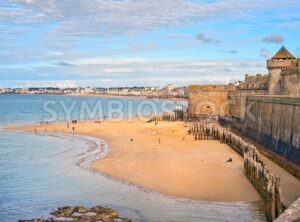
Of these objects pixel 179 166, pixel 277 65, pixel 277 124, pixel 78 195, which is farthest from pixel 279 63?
pixel 78 195

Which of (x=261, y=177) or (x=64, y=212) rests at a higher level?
(x=261, y=177)

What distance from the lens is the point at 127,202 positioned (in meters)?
21.6

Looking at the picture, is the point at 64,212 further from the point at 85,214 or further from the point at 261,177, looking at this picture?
the point at 261,177

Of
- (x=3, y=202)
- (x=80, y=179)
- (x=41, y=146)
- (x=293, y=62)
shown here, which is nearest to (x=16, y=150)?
(x=41, y=146)

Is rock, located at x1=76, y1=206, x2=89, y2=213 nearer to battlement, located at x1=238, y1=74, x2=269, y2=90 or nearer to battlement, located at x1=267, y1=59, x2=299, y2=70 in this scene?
battlement, located at x1=267, y1=59, x2=299, y2=70

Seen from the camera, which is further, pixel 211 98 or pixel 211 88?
pixel 211 88

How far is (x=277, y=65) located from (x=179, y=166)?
21.3 m

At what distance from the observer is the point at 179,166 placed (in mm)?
30453

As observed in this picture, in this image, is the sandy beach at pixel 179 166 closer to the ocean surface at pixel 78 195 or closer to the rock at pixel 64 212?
the ocean surface at pixel 78 195

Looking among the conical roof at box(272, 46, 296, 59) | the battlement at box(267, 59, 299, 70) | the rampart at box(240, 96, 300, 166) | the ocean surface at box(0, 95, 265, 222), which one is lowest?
the ocean surface at box(0, 95, 265, 222)

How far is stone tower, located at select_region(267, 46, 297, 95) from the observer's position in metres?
46.5

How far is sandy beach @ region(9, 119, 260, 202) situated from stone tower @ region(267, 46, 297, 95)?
995cm

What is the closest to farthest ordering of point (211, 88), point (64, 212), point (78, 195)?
point (64, 212) → point (78, 195) → point (211, 88)

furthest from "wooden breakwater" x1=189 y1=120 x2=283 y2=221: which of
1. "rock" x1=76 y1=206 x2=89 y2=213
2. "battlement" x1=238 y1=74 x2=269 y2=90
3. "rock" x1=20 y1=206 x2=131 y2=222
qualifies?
"battlement" x1=238 y1=74 x2=269 y2=90
